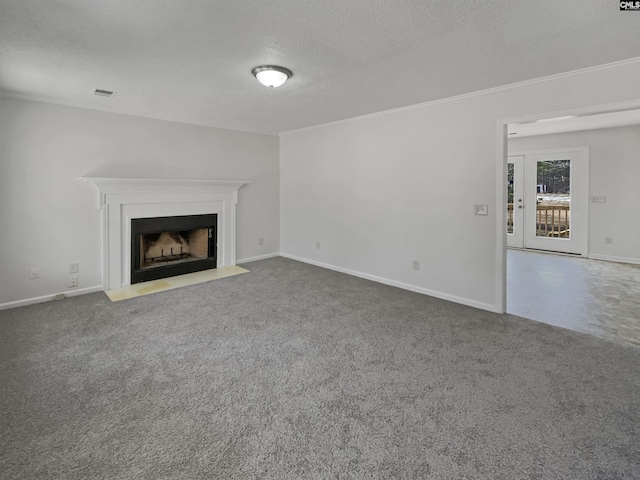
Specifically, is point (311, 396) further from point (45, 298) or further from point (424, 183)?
point (45, 298)

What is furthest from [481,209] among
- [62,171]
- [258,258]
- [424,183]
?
[62,171]

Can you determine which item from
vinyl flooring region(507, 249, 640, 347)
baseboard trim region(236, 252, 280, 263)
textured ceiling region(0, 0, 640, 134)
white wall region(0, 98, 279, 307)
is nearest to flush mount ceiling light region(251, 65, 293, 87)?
textured ceiling region(0, 0, 640, 134)

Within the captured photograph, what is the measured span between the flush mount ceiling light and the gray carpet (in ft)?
7.40

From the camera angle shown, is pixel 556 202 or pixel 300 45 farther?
pixel 556 202

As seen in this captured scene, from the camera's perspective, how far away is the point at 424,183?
4.10 metres

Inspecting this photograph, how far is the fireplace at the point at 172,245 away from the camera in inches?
180

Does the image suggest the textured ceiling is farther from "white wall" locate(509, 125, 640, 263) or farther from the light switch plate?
"white wall" locate(509, 125, 640, 263)

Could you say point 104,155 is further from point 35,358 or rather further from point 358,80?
point 358,80

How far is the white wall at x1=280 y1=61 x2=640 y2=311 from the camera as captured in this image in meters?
3.20

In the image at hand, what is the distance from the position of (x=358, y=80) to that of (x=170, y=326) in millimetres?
2995

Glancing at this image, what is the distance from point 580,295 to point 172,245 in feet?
19.1

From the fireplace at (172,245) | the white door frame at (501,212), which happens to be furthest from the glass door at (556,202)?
the fireplace at (172,245)

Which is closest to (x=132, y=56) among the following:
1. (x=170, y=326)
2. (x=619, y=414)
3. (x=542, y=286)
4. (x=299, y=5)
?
(x=299, y=5)

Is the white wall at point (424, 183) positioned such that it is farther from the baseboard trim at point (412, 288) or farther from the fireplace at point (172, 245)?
the fireplace at point (172, 245)
